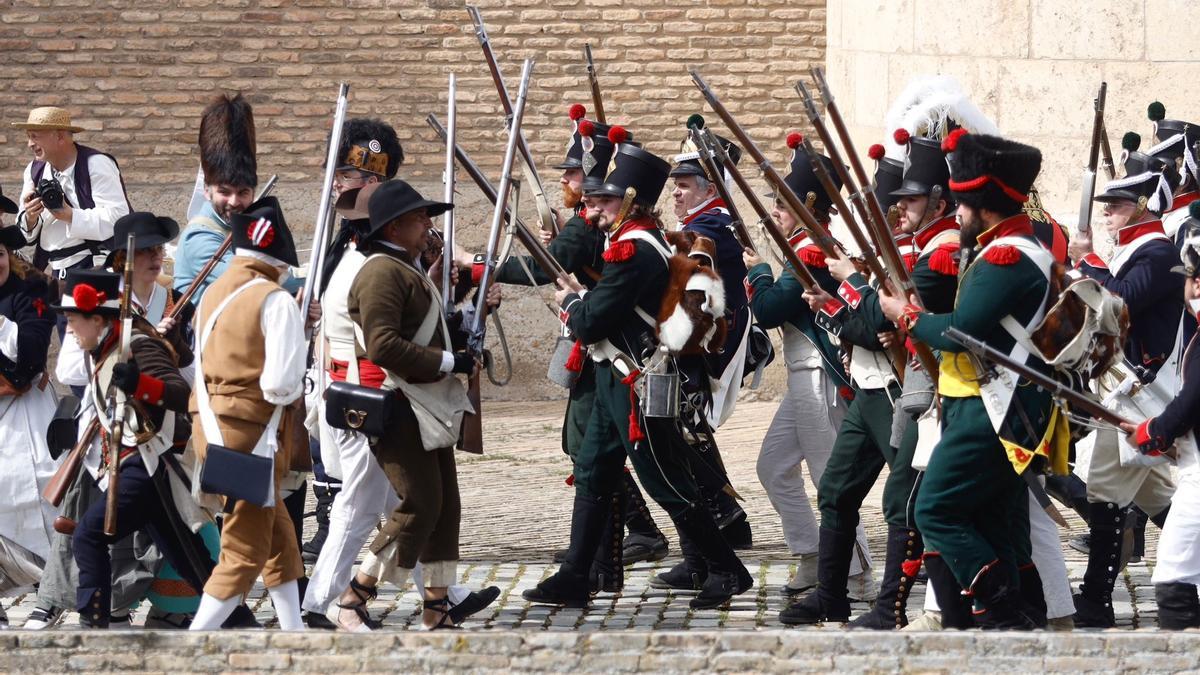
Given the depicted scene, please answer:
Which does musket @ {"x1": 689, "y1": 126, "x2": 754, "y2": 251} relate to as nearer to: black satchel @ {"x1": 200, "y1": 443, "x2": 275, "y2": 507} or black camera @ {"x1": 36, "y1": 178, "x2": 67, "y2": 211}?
black satchel @ {"x1": 200, "y1": 443, "x2": 275, "y2": 507}

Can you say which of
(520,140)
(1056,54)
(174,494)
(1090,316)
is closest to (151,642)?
(174,494)

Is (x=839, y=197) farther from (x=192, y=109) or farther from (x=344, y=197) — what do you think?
(x=192, y=109)

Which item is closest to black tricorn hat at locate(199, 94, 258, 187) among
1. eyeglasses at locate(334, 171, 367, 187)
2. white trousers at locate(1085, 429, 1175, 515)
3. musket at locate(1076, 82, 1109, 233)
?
eyeglasses at locate(334, 171, 367, 187)

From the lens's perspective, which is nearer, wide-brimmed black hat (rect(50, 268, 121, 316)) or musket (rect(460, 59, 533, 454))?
wide-brimmed black hat (rect(50, 268, 121, 316))

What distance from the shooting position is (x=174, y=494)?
23.3ft

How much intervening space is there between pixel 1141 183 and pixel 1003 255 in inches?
93.4

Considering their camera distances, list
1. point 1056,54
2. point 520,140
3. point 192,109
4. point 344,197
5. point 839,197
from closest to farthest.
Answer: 1. point 839,197
2. point 344,197
3. point 520,140
4. point 1056,54
5. point 192,109

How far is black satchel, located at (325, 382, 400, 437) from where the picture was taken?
7.18 meters

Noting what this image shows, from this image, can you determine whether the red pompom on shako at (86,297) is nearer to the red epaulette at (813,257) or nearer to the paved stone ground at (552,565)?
the paved stone ground at (552,565)

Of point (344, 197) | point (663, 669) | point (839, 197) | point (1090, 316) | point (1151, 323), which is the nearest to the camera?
point (663, 669)

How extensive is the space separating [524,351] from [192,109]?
2.90 m

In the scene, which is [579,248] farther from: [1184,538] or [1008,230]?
[1184,538]

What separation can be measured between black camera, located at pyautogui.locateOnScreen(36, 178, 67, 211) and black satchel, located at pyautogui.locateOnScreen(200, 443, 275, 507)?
3.02 m

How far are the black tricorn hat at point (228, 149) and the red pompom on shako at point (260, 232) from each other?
126 cm
